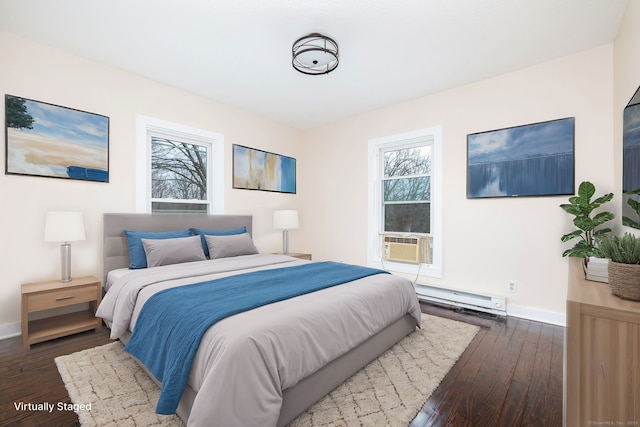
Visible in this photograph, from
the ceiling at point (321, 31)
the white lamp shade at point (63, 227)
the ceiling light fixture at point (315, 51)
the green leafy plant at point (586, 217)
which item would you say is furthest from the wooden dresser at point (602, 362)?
the white lamp shade at point (63, 227)

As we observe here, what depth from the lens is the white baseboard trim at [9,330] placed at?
245 centimetres

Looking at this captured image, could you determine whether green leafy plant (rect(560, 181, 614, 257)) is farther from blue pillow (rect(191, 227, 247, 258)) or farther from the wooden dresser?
blue pillow (rect(191, 227, 247, 258))

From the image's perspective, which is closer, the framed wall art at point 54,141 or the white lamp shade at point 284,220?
the framed wall art at point 54,141

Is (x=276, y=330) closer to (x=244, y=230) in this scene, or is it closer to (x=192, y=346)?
(x=192, y=346)

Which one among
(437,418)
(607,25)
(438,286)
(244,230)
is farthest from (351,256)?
(607,25)

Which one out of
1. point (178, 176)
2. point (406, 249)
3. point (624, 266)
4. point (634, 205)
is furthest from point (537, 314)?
point (178, 176)

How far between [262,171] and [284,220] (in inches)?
34.6

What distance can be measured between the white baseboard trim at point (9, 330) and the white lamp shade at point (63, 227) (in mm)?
836

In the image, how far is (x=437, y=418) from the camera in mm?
1552

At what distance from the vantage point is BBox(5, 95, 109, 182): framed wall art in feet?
8.20

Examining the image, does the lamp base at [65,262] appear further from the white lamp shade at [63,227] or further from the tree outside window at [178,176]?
the tree outside window at [178,176]

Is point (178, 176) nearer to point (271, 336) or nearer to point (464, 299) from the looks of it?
point (271, 336)

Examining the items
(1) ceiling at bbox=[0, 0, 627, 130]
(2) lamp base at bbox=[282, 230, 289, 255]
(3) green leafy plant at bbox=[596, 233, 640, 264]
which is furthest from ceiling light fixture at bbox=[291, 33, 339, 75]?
(2) lamp base at bbox=[282, 230, 289, 255]

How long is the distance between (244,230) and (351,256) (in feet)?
5.73
